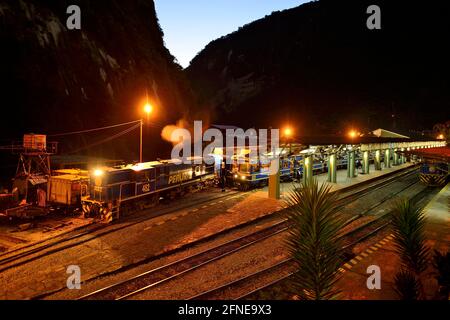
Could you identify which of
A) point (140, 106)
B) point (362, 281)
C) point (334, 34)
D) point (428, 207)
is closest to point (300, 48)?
point (334, 34)

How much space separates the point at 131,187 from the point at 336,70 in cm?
11397

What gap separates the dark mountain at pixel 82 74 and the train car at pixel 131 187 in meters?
17.5

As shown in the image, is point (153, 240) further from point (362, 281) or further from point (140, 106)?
point (140, 106)

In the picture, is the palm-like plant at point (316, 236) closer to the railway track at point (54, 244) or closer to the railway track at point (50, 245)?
the railway track at point (54, 244)

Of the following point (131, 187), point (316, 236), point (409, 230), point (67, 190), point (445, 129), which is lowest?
point (67, 190)

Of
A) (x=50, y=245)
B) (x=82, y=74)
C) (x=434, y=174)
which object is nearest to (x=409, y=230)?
(x=50, y=245)

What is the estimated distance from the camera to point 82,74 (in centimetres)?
3722

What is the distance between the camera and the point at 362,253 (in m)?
11.2

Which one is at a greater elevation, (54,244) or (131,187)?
(131,187)

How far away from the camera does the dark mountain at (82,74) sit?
1160 inches

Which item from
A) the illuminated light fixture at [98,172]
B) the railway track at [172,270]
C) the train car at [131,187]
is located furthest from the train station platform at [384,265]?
the illuminated light fixture at [98,172]

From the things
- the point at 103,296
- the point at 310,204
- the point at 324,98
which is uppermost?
the point at 324,98

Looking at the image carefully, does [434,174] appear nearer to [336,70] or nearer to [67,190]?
[67,190]
